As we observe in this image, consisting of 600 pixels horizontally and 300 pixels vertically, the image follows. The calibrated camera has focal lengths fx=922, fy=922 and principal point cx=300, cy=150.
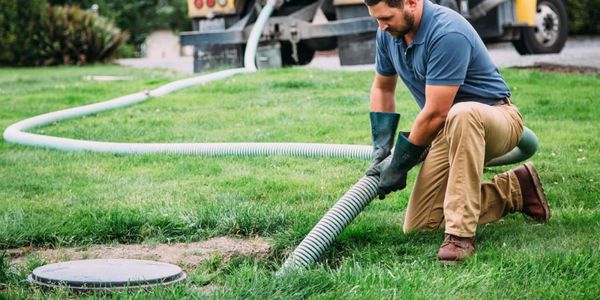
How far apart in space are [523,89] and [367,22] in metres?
2.52

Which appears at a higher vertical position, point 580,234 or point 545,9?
point 545,9

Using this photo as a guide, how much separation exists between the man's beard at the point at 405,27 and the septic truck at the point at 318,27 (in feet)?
→ 22.0

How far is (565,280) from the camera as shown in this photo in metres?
3.61

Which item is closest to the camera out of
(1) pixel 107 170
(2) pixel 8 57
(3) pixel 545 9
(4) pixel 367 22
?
(1) pixel 107 170

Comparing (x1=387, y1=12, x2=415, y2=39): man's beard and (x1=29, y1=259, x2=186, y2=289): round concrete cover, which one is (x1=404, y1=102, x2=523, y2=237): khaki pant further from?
(x1=29, y1=259, x2=186, y2=289): round concrete cover

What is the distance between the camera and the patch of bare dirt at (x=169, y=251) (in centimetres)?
431

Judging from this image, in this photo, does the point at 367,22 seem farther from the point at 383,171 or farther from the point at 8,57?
the point at 8,57

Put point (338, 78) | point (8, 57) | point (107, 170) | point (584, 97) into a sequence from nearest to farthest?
point (107, 170)
point (584, 97)
point (338, 78)
point (8, 57)

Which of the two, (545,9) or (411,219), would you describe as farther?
(545,9)

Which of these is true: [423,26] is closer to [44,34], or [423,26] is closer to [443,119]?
[443,119]

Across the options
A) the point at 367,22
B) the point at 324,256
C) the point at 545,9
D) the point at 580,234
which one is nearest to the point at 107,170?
the point at 324,256

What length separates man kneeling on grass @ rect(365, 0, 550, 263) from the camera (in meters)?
4.08

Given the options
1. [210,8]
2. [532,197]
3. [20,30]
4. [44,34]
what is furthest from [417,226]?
[20,30]

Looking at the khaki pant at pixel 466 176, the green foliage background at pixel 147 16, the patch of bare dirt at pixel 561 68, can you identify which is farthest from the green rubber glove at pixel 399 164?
the green foliage background at pixel 147 16
